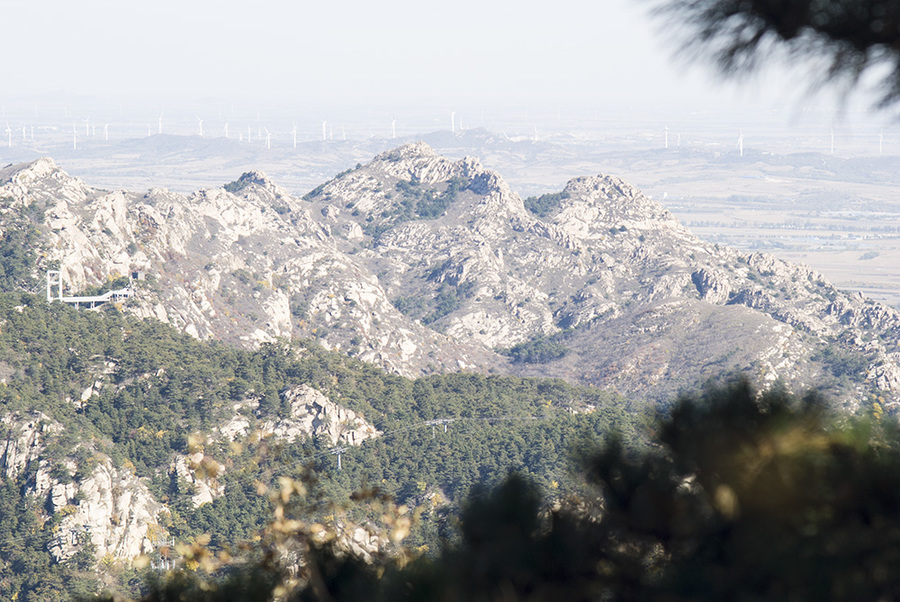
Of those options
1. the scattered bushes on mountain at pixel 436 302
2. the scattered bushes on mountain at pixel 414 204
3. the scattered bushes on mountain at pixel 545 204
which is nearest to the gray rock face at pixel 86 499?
the scattered bushes on mountain at pixel 436 302

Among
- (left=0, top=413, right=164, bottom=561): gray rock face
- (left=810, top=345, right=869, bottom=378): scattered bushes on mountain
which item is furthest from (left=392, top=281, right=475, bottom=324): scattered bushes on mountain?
(left=0, top=413, right=164, bottom=561): gray rock face

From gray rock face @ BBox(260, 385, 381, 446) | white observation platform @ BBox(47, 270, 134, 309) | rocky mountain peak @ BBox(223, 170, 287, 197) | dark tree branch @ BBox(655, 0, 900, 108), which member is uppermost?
dark tree branch @ BBox(655, 0, 900, 108)

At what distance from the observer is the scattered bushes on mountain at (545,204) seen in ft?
443

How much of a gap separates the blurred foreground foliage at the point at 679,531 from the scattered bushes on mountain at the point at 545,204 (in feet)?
417

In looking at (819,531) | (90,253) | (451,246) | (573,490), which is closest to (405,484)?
(90,253)

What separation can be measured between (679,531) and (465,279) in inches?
4344

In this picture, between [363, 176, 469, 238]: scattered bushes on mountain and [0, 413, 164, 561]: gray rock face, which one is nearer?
[0, 413, 164, 561]: gray rock face

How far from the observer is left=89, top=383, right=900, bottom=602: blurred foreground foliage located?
21.8 ft

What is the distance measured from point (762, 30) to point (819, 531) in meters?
3.82

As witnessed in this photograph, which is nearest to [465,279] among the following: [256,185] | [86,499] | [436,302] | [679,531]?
[436,302]

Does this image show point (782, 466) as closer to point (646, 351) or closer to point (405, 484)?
point (405, 484)

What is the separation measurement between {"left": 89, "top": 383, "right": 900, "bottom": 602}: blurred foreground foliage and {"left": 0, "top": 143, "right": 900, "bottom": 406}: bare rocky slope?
74.1 meters

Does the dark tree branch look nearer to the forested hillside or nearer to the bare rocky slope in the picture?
the forested hillside

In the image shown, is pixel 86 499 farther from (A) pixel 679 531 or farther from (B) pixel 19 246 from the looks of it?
(A) pixel 679 531
